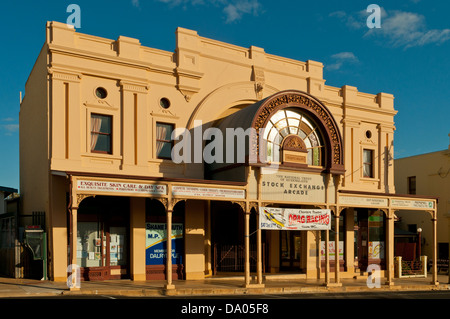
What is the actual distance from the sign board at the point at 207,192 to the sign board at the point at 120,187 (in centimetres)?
60

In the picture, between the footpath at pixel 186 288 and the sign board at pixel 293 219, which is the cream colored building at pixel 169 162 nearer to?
the sign board at pixel 293 219

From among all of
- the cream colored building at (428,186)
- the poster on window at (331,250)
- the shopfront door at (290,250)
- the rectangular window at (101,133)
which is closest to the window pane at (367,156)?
the poster on window at (331,250)

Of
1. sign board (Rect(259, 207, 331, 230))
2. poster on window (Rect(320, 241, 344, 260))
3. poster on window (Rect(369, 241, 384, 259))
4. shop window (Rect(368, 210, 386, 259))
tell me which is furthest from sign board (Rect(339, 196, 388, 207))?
poster on window (Rect(369, 241, 384, 259))

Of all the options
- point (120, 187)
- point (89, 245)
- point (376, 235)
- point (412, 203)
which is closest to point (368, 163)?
point (376, 235)

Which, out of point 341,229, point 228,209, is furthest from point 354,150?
point 228,209

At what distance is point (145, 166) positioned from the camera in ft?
69.7

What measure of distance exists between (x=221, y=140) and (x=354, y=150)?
29.1 ft

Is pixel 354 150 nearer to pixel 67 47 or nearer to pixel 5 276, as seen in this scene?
pixel 67 47

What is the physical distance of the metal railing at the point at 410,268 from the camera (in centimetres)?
2702

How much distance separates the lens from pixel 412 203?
24828 millimetres

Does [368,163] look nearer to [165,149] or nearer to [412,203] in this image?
[412,203]

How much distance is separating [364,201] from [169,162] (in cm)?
902

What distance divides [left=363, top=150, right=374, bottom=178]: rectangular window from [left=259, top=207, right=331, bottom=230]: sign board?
23.2 feet
